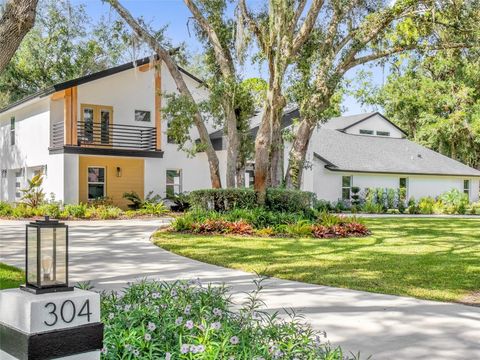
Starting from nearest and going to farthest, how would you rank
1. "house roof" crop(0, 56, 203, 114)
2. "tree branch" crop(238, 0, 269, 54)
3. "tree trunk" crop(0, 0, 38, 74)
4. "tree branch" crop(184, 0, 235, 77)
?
"tree trunk" crop(0, 0, 38, 74) < "tree branch" crop(238, 0, 269, 54) < "tree branch" crop(184, 0, 235, 77) < "house roof" crop(0, 56, 203, 114)

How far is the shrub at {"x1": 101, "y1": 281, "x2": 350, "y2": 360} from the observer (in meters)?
3.33

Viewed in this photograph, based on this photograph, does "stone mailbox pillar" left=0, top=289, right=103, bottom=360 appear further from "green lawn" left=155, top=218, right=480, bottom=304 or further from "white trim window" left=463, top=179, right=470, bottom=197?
"white trim window" left=463, top=179, right=470, bottom=197

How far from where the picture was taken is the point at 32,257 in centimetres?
305

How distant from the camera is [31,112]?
23.9 meters

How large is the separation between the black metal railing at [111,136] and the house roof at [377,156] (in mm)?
8645

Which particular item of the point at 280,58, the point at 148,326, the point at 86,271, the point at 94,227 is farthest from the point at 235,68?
the point at 148,326

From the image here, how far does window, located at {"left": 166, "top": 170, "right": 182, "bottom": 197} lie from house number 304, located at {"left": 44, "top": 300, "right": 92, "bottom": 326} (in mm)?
20704

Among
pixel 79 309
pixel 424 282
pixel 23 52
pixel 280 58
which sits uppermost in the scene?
pixel 23 52

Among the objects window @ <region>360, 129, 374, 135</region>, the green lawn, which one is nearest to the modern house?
window @ <region>360, 129, 374, 135</region>

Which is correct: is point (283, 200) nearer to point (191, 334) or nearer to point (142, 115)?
point (142, 115)

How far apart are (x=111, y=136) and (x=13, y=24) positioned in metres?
15.9

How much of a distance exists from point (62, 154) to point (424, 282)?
16.2 m

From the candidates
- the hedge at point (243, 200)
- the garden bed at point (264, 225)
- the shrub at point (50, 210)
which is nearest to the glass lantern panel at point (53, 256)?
the garden bed at point (264, 225)

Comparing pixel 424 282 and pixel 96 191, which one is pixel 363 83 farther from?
pixel 424 282
